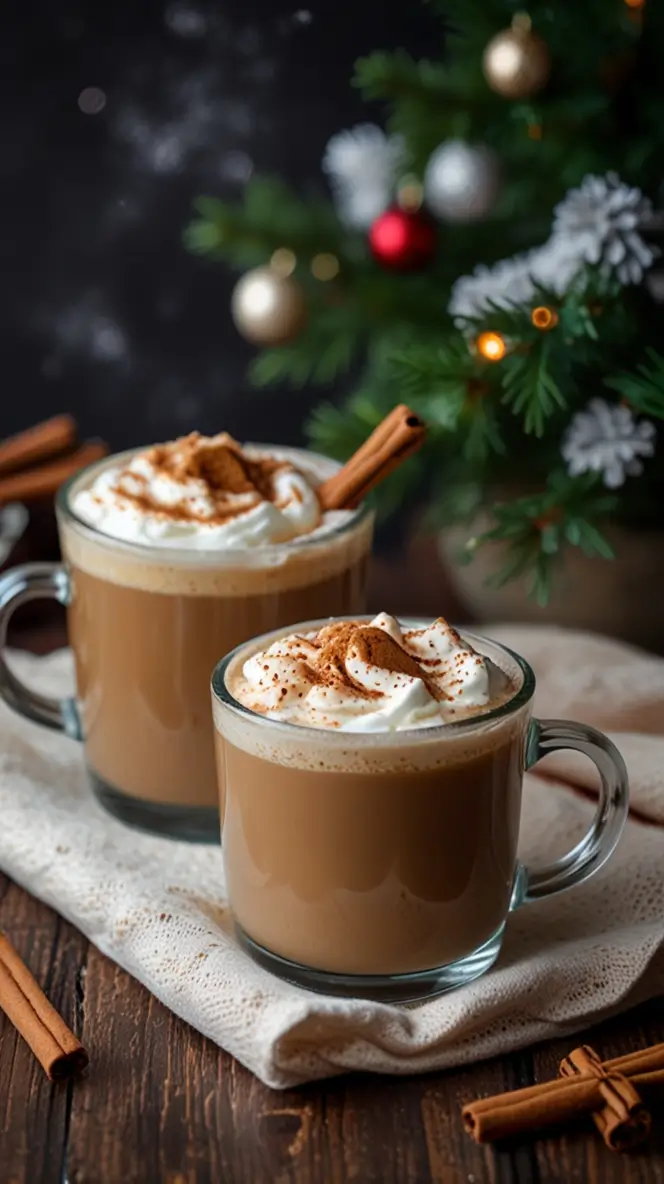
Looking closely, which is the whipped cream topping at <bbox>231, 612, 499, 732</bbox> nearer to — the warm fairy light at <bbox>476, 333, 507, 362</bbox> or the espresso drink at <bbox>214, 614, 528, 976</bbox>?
the espresso drink at <bbox>214, 614, 528, 976</bbox>

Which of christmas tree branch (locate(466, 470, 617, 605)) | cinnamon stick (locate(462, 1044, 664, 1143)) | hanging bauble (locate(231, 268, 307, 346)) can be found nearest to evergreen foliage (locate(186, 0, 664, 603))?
christmas tree branch (locate(466, 470, 617, 605))

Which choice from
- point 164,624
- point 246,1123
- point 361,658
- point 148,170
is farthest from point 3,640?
point 148,170

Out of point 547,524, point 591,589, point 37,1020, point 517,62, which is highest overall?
point 517,62

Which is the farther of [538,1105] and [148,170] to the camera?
[148,170]

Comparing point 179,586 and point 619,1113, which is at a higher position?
point 179,586

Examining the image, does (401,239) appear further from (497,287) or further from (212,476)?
(212,476)

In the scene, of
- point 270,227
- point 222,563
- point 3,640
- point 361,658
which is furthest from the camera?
point 270,227

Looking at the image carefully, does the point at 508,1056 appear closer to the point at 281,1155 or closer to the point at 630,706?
the point at 281,1155

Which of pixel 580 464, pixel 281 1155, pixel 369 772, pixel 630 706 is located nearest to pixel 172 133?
pixel 580 464
